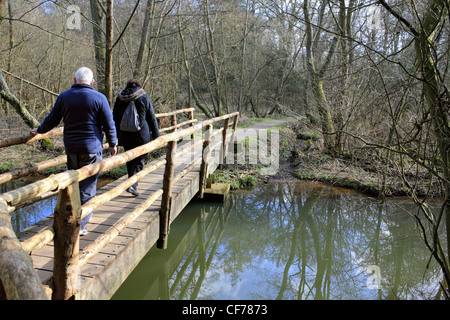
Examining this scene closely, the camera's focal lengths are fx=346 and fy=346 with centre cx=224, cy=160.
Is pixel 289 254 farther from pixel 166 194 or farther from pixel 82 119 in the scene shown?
pixel 82 119

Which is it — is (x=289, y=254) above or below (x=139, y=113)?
below

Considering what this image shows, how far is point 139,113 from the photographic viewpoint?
4.27 metres

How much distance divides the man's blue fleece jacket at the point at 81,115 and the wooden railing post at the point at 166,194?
0.99 m

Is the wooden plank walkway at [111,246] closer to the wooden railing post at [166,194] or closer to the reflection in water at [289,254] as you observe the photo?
the wooden railing post at [166,194]

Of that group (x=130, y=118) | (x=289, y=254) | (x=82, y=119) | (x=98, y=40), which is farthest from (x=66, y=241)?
(x=98, y=40)

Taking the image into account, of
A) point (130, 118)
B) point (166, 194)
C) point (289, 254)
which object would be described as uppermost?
point (130, 118)

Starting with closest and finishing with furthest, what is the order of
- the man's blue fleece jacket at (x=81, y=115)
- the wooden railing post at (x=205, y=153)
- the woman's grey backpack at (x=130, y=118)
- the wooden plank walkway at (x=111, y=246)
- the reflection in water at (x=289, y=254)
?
the wooden plank walkway at (x=111, y=246) < the man's blue fleece jacket at (x=81, y=115) < the woman's grey backpack at (x=130, y=118) < the reflection in water at (x=289, y=254) < the wooden railing post at (x=205, y=153)

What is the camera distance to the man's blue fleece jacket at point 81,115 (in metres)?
3.04

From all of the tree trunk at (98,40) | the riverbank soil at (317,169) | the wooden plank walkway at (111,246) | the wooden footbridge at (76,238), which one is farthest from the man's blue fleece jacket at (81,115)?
the riverbank soil at (317,169)

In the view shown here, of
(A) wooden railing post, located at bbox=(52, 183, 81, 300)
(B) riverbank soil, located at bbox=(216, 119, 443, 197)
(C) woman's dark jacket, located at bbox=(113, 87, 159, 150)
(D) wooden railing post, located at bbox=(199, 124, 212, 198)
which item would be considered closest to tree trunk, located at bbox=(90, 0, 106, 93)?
(D) wooden railing post, located at bbox=(199, 124, 212, 198)

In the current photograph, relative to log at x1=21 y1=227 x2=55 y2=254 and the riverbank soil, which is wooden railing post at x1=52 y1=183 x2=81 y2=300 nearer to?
log at x1=21 y1=227 x2=55 y2=254

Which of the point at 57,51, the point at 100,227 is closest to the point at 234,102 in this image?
the point at 57,51

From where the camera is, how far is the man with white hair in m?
3.04

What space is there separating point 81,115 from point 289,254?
4.41 meters
